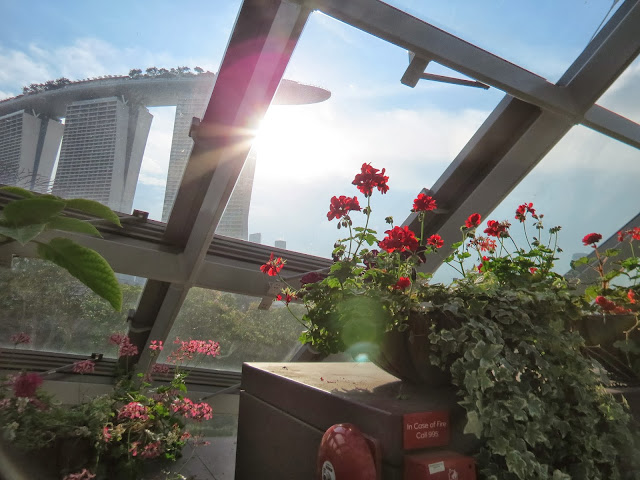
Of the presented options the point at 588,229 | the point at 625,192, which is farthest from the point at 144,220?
the point at 625,192

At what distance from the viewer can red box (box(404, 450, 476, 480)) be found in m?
0.73

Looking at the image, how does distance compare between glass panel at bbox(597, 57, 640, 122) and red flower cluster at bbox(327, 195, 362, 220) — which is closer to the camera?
red flower cluster at bbox(327, 195, 362, 220)

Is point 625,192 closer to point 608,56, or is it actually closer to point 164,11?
point 608,56

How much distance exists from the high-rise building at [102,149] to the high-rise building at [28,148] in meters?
0.05

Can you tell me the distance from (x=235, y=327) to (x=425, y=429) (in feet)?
8.53

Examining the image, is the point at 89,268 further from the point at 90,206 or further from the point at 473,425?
the point at 473,425

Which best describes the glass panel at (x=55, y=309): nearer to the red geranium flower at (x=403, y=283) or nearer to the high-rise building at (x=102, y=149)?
the high-rise building at (x=102, y=149)

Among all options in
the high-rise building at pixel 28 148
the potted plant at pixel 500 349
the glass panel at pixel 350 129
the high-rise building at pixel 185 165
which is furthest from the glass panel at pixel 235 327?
the potted plant at pixel 500 349

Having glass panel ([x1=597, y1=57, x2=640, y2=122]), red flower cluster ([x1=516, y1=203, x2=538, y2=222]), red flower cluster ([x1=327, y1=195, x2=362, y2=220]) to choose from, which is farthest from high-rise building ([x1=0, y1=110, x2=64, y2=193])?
glass panel ([x1=597, y1=57, x2=640, y2=122])

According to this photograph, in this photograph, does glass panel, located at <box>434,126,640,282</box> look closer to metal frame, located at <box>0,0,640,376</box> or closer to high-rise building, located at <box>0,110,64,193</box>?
metal frame, located at <box>0,0,640,376</box>

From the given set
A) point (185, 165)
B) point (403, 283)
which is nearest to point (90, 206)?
point (403, 283)

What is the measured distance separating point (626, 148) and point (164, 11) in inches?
101

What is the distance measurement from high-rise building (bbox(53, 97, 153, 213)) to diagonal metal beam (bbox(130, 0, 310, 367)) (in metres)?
0.31

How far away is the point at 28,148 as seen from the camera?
85.0 inches
